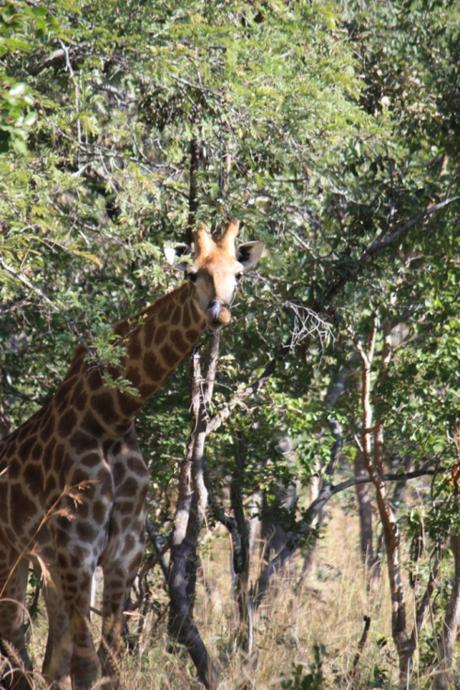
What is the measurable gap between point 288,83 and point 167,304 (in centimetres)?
183

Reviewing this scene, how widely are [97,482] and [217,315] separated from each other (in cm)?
173

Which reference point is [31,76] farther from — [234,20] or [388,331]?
[388,331]

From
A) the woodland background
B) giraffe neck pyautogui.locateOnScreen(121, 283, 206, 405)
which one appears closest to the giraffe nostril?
giraffe neck pyautogui.locateOnScreen(121, 283, 206, 405)

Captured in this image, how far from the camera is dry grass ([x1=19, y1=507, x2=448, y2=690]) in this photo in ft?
25.4

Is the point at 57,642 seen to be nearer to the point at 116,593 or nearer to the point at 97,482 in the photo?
the point at 116,593

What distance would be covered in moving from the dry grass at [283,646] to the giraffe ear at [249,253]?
7.69 feet

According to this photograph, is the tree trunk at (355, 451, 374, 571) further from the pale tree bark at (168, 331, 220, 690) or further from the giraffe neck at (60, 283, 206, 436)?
the giraffe neck at (60, 283, 206, 436)

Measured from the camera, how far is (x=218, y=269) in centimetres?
734

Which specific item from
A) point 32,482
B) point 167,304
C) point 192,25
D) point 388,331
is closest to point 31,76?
point 192,25

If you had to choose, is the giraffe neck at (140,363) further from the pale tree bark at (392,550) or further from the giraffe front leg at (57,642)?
the pale tree bark at (392,550)

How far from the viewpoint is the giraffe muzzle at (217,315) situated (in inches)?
274

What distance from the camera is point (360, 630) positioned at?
35.8ft

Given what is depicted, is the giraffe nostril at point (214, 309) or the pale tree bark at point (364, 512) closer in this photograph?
the giraffe nostril at point (214, 309)

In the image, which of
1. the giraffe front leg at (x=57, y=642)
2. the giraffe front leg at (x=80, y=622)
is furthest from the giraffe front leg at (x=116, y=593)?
the giraffe front leg at (x=57, y=642)
